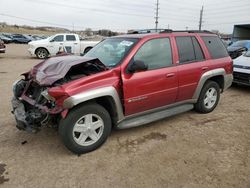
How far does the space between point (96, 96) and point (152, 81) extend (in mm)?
1067

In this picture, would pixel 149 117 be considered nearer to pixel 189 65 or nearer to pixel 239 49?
pixel 189 65

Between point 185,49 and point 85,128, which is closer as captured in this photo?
point 85,128

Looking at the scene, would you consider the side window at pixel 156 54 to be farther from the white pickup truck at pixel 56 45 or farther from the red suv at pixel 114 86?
the white pickup truck at pixel 56 45

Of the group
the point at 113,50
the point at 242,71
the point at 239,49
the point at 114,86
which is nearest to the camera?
the point at 114,86

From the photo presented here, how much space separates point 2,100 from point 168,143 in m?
4.39

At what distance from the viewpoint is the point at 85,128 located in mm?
3457

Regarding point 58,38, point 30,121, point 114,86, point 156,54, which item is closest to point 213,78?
point 156,54

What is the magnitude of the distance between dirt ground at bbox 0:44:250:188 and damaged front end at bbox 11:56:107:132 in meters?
0.51

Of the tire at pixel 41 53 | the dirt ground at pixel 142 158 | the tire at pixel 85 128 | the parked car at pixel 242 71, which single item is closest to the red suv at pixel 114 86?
the tire at pixel 85 128

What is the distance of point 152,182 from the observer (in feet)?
9.52

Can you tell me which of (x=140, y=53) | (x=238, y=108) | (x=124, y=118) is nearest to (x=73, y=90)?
(x=124, y=118)

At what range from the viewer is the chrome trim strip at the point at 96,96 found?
3147 millimetres

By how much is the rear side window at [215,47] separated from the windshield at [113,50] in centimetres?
189

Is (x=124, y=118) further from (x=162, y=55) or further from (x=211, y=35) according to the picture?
(x=211, y=35)
